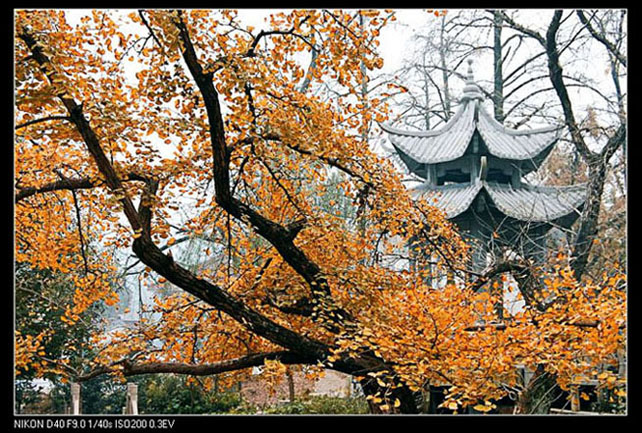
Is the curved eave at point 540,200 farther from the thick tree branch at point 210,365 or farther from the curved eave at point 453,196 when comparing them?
the thick tree branch at point 210,365

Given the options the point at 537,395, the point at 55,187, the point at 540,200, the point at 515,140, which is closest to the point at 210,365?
the point at 55,187

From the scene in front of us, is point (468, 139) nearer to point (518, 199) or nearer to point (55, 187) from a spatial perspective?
point (518, 199)

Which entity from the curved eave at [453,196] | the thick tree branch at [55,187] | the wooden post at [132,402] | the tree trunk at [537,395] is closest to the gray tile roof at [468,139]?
the curved eave at [453,196]

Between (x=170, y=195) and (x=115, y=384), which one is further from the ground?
(x=170, y=195)

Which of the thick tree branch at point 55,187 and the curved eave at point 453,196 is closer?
the thick tree branch at point 55,187

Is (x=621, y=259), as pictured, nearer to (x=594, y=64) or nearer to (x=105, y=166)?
(x=594, y=64)

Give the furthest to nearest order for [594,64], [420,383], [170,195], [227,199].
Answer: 1. [594,64]
2. [170,195]
3. [227,199]
4. [420,383]

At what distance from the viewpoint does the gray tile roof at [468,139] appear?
5062mm

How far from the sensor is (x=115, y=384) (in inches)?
200

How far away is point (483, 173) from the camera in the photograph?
15.8 feet

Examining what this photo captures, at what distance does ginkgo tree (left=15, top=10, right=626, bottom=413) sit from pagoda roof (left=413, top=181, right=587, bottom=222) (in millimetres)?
1246

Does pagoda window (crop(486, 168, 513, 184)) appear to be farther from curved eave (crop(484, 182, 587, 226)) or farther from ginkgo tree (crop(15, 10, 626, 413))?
ginkgo tree (crop(15, 10, 626, 413))

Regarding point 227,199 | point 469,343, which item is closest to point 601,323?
point 469,343
